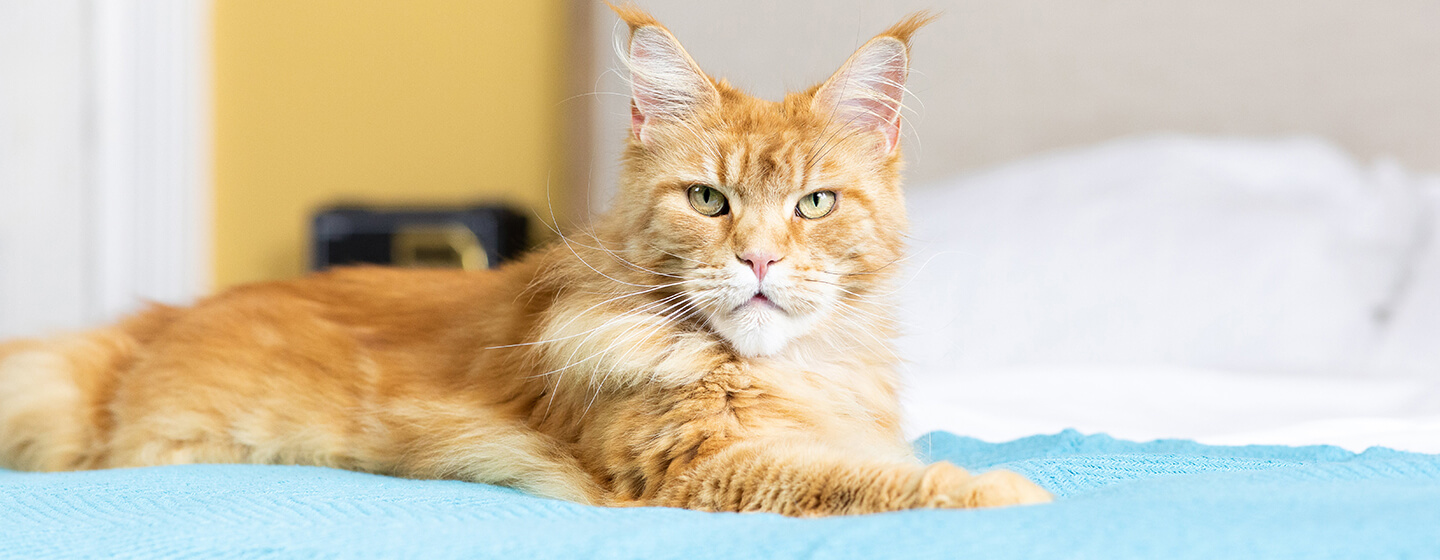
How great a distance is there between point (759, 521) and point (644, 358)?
1.15 ft

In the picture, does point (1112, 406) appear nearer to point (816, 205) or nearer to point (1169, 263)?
point (1169, 263)

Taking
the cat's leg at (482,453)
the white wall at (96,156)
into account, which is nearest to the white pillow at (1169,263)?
the cat's leg at (482,453)

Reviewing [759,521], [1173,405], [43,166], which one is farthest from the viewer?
[43,166]

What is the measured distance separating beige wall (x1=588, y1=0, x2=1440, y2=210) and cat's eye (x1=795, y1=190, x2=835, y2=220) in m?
1.55

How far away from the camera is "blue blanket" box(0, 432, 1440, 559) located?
797mm

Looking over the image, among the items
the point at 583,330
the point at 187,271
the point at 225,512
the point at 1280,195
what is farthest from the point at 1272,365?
the point at 187,271

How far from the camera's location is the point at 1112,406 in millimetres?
1940

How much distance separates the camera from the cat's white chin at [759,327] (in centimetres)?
119

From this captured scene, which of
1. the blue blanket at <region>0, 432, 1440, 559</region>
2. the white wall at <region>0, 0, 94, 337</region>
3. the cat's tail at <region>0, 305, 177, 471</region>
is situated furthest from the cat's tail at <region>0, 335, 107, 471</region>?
the white wall at <region>0, 0, 94, 337</region>

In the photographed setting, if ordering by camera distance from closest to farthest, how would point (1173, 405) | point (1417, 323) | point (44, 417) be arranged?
point (44, 417) → point (1173, 405) → point (1417, 323)

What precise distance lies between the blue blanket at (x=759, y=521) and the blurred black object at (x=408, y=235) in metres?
1.90

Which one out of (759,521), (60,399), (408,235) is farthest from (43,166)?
(759,521)

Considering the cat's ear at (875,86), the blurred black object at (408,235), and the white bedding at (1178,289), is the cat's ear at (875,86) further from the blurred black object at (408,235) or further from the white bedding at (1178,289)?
the blurred black object at (408,235)

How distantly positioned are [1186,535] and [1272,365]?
65.2 inches
